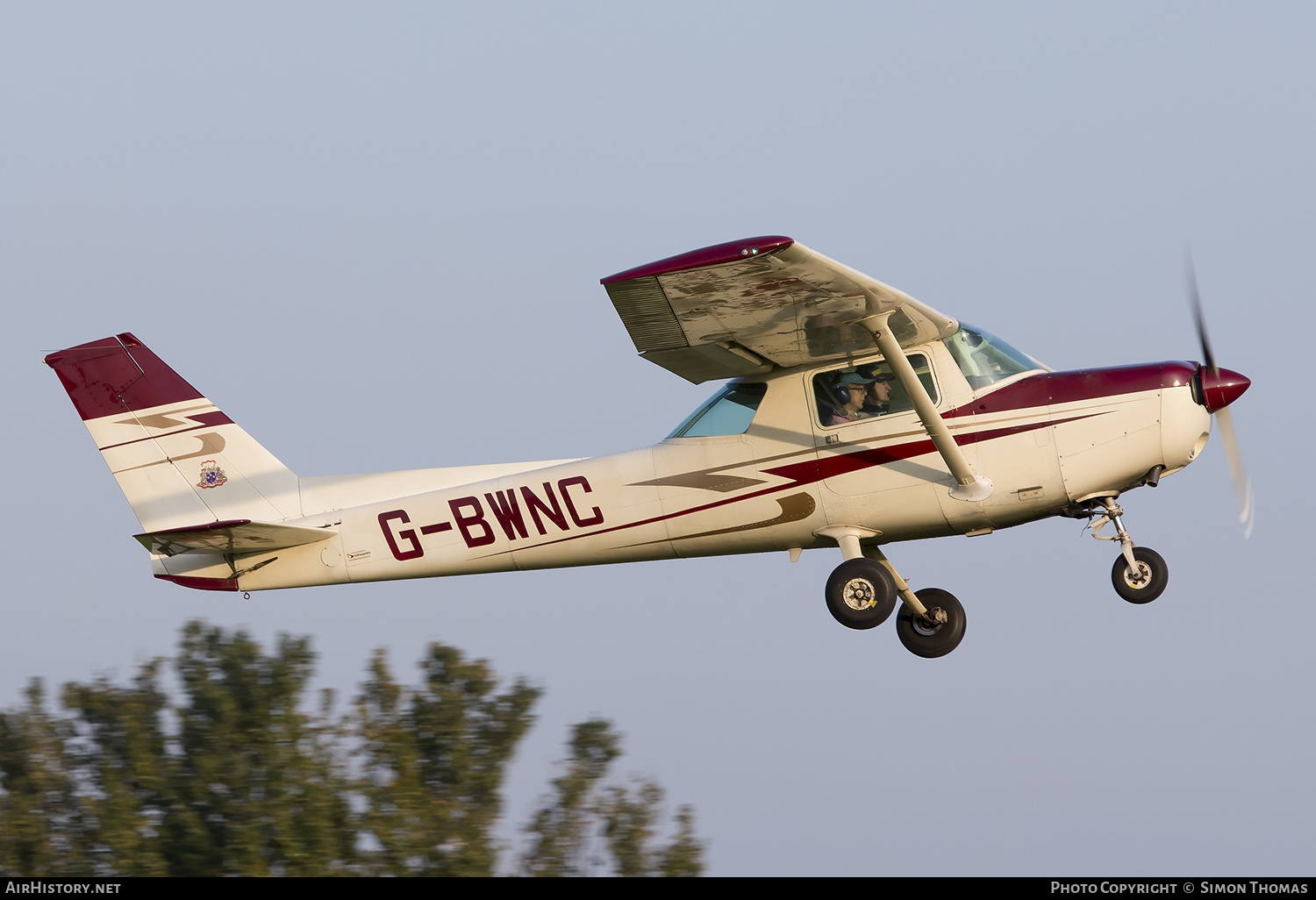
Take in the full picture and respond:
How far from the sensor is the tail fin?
12.5m

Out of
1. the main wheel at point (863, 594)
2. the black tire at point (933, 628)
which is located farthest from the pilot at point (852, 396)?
the black tire at point (933, 628)

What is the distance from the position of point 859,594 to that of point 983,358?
2048 mm

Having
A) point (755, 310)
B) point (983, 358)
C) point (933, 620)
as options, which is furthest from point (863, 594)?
point (755, 310)

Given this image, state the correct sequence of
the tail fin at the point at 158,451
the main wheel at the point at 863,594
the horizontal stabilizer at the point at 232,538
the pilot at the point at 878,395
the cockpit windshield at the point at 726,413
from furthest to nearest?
the tail fin at the point at 158,451 < the cockpit windshield at the point at 726,413 < the horizontal stabilizer at the point at 232,538 < the pilot at the point at 878,395 < the main wheel at the point at 863,594

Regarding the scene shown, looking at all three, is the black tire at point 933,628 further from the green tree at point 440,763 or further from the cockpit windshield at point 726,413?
the green tree at point 440,763

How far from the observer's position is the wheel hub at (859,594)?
1071cm

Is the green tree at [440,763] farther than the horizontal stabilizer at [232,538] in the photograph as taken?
Yes

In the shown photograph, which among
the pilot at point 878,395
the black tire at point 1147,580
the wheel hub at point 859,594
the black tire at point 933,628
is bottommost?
the black tire at point 933,628

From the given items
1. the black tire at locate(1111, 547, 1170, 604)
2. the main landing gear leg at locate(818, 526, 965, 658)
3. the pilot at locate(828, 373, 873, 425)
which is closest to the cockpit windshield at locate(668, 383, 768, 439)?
the pilot at locate(828, 373, 873, 425)

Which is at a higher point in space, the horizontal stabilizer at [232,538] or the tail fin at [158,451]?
the tail fin at [158,451]

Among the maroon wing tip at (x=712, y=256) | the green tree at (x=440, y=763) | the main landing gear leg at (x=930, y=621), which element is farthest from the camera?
the green tree at (x=440, y=763)

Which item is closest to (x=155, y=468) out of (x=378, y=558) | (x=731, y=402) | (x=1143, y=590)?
(x=378, y=558)

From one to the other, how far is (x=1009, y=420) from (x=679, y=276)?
2954 millimetres

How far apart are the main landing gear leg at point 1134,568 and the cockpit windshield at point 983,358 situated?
3.90ft
